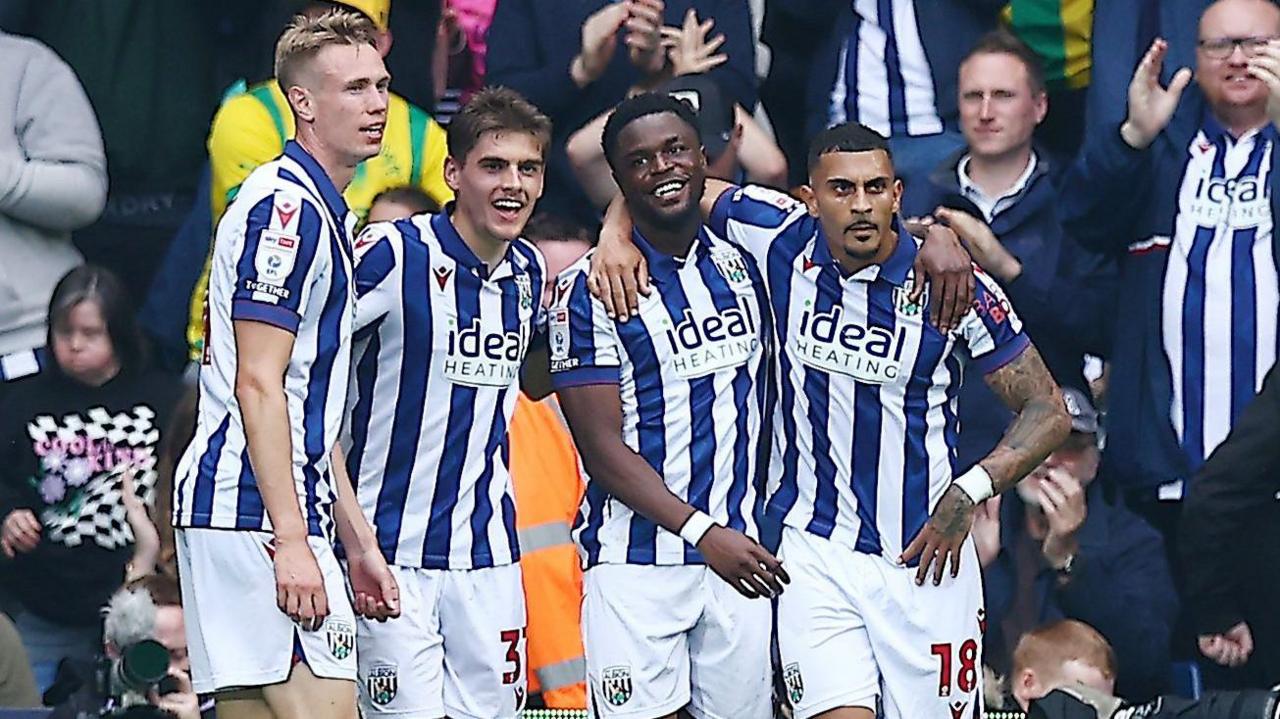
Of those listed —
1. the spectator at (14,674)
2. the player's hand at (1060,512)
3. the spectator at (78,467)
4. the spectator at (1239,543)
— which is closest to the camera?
the spectator at (14,674)

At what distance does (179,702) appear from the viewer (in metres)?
8.27

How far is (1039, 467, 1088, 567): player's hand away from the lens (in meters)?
9.11

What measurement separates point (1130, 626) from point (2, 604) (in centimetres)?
363

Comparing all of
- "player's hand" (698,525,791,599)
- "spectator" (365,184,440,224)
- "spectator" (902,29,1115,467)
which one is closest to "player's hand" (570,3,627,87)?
"spectator" (365,184,440,224)

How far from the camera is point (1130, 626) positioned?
9.05 metres

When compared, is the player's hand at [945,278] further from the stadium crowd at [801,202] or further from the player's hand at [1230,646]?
the player's hand at [1230,646]

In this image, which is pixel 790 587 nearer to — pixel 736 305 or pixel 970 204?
pixel 736 305

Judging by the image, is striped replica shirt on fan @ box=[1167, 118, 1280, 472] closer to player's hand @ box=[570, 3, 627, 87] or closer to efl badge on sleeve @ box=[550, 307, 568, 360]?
player's hand @ box=[570, 3, 627, 87]

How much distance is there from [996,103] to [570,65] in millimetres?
1393

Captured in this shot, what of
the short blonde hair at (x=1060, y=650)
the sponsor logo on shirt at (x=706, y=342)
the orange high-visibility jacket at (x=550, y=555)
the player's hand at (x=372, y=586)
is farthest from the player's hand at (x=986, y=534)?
the player's hand at (x=372, y=586)

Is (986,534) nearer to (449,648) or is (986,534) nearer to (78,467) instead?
(449,648)

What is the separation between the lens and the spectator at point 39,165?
31.2ft

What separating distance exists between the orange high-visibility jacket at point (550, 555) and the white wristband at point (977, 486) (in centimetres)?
148

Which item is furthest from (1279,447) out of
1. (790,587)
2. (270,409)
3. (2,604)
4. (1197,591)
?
(2,604)
